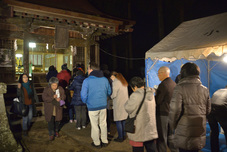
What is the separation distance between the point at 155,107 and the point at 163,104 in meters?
0.52

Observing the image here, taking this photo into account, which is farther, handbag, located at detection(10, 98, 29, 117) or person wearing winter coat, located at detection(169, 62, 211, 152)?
handbag, located at detection(10, 98, 29, 117)

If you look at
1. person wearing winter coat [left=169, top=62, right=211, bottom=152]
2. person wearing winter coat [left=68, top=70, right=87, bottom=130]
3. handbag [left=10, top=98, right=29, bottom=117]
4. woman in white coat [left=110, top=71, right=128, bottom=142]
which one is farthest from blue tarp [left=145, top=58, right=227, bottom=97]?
handbag [left=10, top=98, right=29, bottom=117]

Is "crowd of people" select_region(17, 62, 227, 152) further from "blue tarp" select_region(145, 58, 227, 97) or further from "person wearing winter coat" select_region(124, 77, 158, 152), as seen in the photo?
"blue tarp" select_region(145, 58, 227, 97)

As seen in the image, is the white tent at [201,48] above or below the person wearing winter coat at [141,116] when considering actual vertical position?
above

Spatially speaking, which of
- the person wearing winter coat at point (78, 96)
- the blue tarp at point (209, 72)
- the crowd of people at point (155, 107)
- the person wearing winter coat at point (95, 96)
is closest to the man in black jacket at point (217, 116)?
the crowd of people at point (155, 107)

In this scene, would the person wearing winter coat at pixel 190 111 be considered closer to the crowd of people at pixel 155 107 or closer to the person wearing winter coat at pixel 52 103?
the crowd of people at pixel 155 107

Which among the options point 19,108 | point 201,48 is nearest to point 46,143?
point 19,108

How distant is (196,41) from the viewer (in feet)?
17.9

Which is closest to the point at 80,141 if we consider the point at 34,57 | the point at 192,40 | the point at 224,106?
the point at 224,106

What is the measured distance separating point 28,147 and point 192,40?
5.96 meters

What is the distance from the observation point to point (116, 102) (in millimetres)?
4957

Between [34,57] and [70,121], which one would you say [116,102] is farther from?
[34,57]

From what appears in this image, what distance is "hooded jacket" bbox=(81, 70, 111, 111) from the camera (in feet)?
14.6

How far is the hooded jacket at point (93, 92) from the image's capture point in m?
4.45
